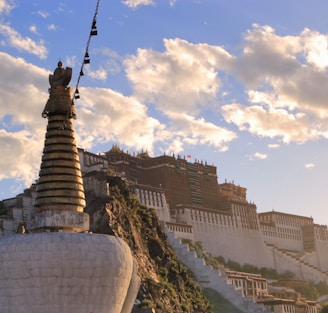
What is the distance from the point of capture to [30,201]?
60.5 metres

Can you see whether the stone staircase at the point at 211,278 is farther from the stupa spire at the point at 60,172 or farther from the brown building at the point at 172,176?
the stupa spire at the point at 60,172

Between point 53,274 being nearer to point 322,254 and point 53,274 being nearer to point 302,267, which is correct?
point 302,267

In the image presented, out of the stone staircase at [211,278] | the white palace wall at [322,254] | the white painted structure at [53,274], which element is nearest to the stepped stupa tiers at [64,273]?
the white painted structure at [53,274]

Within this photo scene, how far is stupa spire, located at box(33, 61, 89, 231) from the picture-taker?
22.6 metres

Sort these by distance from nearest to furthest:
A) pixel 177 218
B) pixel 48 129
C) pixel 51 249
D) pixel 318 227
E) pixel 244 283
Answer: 1. pixel 51 249
2. pixel 48 129
3. pixel 244 283
4. pixel 177 218
5. pixel 318 227

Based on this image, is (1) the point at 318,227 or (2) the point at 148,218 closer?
(2) the point at 148,218

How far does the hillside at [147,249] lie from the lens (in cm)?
5153

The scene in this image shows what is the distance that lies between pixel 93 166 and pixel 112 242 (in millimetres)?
57029

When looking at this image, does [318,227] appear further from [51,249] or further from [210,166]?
[51,249]

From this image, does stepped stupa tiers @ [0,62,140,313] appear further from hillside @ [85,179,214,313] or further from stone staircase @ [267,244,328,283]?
stone staircase @ [267,244,328,283]

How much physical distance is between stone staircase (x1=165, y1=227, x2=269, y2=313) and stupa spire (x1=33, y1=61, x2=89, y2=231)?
44414 millimetres

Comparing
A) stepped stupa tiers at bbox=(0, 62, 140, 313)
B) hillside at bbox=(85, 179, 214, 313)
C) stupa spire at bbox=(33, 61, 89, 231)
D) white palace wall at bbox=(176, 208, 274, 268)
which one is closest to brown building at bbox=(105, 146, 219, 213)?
white palace wall at bbox=(176, 208, 274, 268)

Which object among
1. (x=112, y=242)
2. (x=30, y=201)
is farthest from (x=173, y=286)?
(x=112, y=242)

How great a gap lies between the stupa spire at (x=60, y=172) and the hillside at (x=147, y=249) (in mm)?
24663
